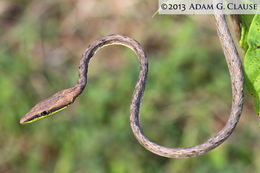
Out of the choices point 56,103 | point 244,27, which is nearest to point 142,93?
point 56,103

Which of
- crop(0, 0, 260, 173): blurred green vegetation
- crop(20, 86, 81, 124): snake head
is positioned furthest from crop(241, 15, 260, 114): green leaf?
crop(0, 0, 260, 173): blurred green vegetation

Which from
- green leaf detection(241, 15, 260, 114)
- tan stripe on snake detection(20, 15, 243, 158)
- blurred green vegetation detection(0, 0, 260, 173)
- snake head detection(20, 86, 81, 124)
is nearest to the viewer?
green leaf detection(241, 15, 260, 114)

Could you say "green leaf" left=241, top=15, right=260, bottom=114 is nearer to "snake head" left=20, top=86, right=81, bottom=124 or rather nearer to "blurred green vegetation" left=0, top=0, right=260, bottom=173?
"snake head" left=20, top=86, right=81, bottom=124

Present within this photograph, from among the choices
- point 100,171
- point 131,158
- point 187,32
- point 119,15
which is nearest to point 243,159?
point 131,158

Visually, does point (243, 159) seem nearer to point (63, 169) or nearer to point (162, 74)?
point (162, 74)

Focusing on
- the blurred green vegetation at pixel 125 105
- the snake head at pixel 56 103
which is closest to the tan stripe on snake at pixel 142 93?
the snake head at pixel 56 103
